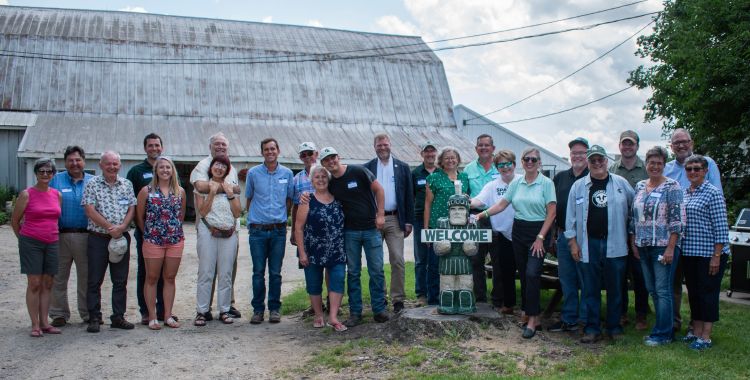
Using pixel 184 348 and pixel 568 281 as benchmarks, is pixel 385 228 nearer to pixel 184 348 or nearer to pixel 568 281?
pixel 568 281

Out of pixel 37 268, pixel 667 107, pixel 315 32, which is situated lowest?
pixel 37 268

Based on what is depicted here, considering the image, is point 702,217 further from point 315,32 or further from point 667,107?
point 315,32

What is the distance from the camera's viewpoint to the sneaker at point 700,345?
5.93 metres

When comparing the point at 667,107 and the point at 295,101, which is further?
the point at 295,101

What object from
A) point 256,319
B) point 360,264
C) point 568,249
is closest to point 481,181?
point 568,249

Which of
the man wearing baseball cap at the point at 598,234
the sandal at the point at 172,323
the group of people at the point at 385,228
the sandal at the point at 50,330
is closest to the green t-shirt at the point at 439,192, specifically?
the group of people at the point at 385,228

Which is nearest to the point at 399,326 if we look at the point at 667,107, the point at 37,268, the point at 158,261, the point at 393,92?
the point at 158,261

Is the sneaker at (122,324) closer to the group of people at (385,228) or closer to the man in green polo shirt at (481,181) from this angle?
the group of people at (385,228)

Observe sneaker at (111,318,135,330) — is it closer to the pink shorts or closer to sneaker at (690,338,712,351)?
the pink shorts

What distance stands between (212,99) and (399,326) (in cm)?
1952

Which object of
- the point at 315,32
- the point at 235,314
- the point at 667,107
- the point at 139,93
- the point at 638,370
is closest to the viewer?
the point at 638,370

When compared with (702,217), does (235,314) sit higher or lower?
lower

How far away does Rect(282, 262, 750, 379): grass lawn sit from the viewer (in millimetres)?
5305

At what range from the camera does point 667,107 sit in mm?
16828
